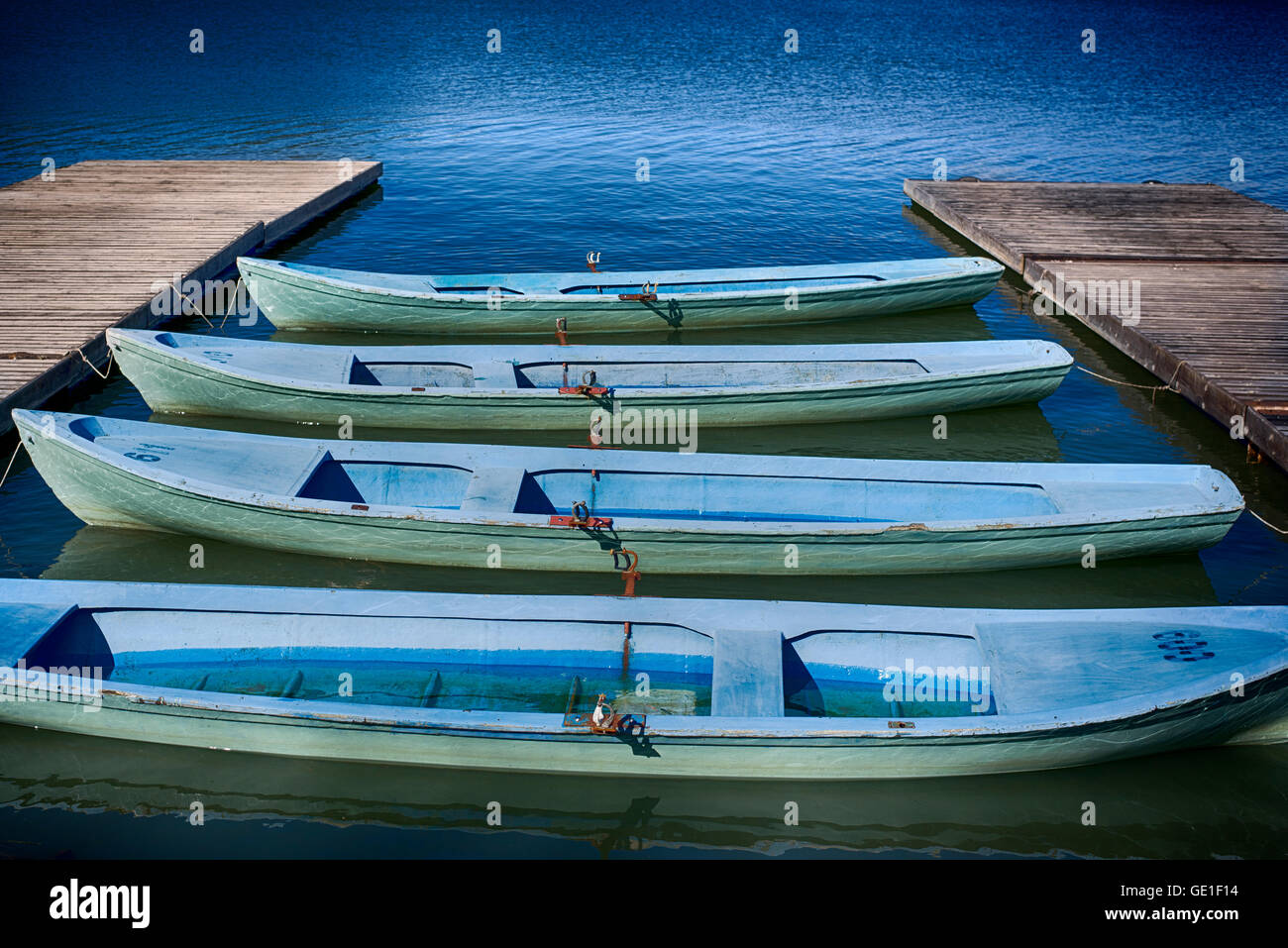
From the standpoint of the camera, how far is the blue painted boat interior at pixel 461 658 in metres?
7.46

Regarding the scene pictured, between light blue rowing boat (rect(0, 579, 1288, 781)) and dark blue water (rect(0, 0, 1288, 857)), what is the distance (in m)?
0.35

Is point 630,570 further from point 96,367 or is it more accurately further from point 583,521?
point 96,367

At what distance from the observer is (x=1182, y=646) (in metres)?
7.25

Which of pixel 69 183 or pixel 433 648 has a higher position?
pixel 69 183

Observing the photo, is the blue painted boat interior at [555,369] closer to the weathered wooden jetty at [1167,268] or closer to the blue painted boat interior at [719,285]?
the blue painted boat interior at [719,285]

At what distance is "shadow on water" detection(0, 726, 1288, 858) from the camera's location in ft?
22.0

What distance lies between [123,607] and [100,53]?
30086mm

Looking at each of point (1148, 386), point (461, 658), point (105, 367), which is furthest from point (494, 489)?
point (1148, 386)

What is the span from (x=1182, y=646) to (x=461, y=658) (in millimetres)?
5282

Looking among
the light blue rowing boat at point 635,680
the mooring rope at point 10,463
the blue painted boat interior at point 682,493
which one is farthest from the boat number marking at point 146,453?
the mooring rope at point 10,463

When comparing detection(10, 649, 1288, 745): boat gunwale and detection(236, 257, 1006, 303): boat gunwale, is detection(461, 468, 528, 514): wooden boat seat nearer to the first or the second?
detection(10, 649, 1288, 745): boat gunwale

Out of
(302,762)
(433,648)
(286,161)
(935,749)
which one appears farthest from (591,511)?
(286,161)

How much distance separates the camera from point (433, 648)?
766cm
